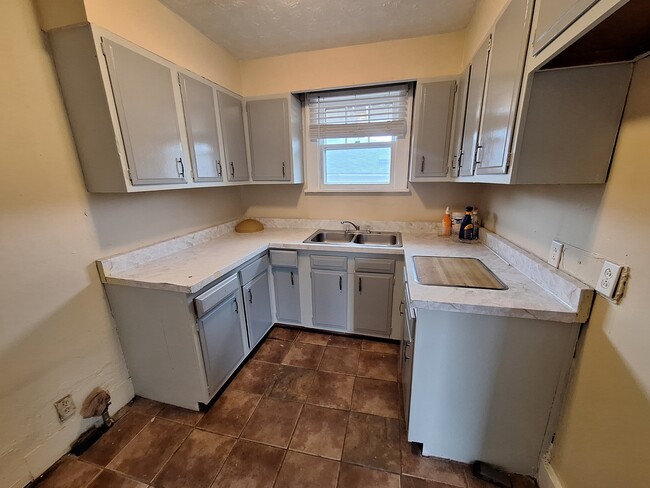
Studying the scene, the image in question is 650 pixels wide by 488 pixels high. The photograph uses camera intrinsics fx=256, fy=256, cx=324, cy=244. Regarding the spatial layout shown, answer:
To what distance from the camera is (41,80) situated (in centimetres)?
126

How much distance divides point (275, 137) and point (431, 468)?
8.65 feet

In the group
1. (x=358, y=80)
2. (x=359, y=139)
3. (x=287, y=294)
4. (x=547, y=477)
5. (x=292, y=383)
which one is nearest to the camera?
(x=547, y=477)

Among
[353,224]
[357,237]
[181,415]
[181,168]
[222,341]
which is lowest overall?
[181,415]

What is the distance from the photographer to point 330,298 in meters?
2.32

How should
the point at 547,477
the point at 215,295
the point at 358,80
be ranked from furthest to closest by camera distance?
the point at 358,80, the point at 215,295, the point at 547,477

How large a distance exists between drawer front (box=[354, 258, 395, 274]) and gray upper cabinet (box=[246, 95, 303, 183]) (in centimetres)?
104

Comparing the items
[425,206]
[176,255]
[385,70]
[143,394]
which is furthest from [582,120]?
[143,394]

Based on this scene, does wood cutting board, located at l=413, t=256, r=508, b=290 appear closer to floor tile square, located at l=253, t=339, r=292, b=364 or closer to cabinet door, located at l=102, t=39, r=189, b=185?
floor tile square, located at l=253, t=339, r=292, b=364

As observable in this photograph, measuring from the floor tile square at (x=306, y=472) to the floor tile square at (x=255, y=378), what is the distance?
53 cm

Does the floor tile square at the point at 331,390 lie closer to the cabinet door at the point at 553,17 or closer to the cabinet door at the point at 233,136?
the cabinet door at the point at 233,136

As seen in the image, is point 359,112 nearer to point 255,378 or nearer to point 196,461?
point 255,378

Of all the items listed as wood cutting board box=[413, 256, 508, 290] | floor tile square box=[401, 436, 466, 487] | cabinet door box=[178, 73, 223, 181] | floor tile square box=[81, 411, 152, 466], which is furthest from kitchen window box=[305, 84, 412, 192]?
floor tile square box=[81, 411, 152, 466]

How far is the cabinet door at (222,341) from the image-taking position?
1612mm

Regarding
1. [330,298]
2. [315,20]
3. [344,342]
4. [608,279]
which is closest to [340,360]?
[344,342]
